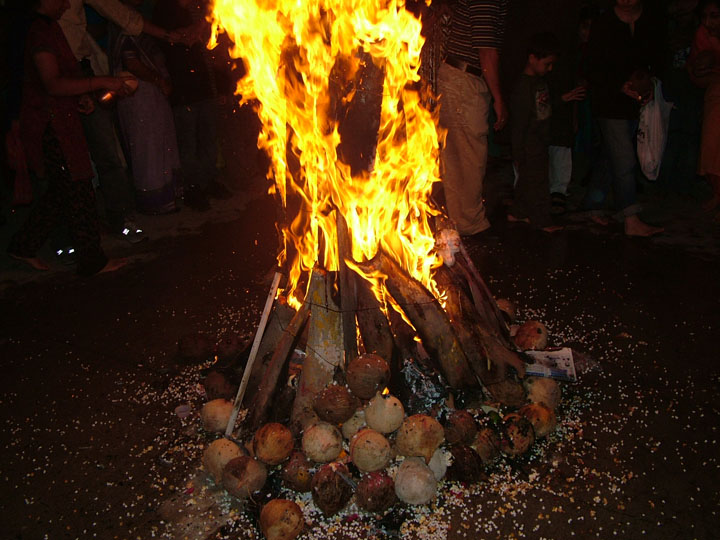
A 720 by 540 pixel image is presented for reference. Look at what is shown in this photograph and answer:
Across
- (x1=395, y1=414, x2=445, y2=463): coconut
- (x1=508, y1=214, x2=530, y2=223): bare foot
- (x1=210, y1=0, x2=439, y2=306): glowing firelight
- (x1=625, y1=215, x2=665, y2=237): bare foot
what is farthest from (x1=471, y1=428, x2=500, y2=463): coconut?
(x1=508, y1=214, x2=530, y2=223): bare foot

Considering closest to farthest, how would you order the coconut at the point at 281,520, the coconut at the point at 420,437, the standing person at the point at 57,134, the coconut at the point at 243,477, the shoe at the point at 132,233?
the coconut at the point at 281,520
the coconut at the point at 243,477
the coconut at the point at 420,437
the standing person at the point at 57,134
the shoe at the point at 132,233

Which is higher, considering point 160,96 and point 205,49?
point 205,49

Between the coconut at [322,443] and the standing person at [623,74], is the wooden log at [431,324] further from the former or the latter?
the standing person at [623,74]

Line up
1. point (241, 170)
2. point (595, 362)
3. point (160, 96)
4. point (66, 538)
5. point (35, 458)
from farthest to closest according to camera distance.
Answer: point (241, 170) → point (160, 96) → point (595, 362) → point (35, 458) → point (66, 538)

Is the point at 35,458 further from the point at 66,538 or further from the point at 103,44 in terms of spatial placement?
the point at 103,44

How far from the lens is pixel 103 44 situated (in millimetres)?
8273

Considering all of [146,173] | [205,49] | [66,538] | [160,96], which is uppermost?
[205,49]

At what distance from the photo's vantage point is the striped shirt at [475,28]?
6.11 m

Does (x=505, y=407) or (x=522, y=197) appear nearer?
(x=505, y=407)

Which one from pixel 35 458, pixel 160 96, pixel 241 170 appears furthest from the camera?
pixel 241 170

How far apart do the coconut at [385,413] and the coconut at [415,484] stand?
0.96ft

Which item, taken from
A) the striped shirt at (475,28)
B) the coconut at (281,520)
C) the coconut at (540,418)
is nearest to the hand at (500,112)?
the striped shirt at (475,28)

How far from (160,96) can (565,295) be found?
593 centimetres

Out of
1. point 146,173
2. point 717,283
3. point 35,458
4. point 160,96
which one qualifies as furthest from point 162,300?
point 717,283
